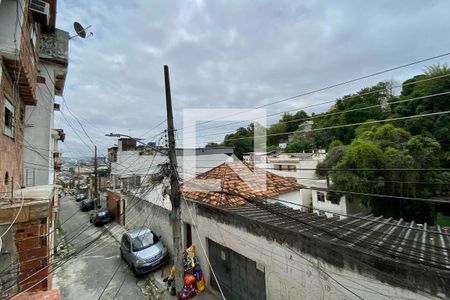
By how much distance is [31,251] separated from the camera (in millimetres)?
4184

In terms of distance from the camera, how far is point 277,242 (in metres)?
5.77

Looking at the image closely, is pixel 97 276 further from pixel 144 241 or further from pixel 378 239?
pixel 378 239

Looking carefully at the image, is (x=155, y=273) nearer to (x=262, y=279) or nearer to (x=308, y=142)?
(x=262, y=279)

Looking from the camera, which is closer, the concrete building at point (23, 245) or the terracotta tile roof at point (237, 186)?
the concrete building at point (23, 245)

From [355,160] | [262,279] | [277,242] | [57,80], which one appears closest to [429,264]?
[277,242]

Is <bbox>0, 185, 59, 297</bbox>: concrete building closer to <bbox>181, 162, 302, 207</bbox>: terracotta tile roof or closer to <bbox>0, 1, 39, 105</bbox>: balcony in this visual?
<bbox>0, 1, 39, 105</bbox>: balcony

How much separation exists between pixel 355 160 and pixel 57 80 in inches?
906

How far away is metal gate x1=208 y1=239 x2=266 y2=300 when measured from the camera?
6.63 meters

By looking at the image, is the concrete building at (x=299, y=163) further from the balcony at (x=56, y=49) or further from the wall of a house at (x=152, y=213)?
the balcony at (x=56, y=49)

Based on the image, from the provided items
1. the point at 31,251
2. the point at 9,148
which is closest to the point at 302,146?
the point at 9,148

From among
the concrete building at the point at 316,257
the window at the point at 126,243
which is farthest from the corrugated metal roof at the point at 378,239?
the window at the point at 126,243

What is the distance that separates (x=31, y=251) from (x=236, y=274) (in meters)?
5.44

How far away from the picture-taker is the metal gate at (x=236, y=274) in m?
6.63

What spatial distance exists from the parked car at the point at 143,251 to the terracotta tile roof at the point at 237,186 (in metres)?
2.83
